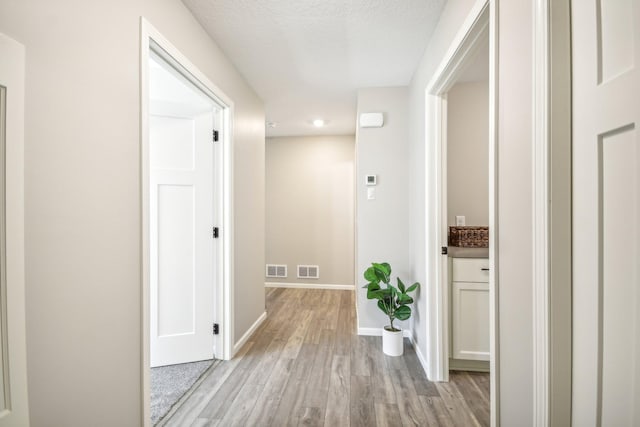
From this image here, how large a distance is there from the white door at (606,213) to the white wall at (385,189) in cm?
206

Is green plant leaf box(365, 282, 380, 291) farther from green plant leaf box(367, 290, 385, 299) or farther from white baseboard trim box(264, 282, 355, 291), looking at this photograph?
white baseboard trim box(264, 282, 355, 291)

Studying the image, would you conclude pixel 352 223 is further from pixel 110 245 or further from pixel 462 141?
pixel 110 245

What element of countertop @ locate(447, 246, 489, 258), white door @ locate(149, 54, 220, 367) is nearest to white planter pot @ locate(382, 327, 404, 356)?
countertop @ locate(447, 246, 489, 258)

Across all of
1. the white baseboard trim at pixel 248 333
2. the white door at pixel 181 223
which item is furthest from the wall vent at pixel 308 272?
the white door at pixel 181 223

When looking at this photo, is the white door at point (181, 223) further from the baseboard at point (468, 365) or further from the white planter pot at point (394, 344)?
the baseboard at point (468, 365)

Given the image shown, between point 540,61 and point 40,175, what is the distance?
158 cm

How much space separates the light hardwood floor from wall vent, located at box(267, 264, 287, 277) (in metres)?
2.01

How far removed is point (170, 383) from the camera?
2.03m

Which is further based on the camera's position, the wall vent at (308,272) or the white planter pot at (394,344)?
the wall vent at (308,272)

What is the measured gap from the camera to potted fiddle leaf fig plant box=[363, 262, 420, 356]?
248 cm

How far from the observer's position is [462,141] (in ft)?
8.75

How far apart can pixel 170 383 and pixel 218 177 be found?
1.53m

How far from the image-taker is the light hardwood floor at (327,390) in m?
1.69

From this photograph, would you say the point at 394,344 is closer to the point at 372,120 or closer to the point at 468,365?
the point at 468,365
